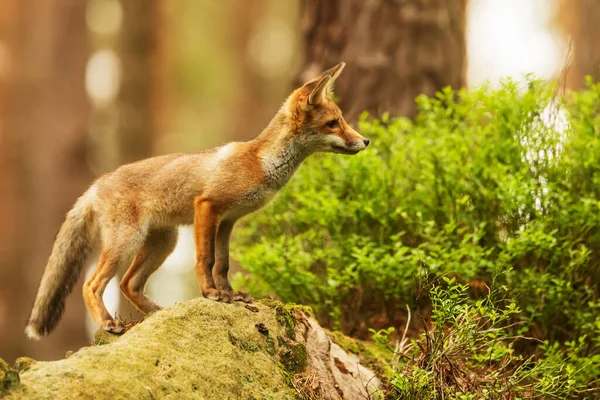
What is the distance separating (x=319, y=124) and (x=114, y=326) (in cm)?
236

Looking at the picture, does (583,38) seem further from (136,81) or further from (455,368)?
(455,368)

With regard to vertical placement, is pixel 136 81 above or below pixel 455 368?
above

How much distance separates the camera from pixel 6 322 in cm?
1461

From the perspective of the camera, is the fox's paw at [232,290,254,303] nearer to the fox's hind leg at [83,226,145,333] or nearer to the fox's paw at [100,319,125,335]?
the fox's paw at [100,319,125,335]

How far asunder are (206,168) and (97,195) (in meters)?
1.05

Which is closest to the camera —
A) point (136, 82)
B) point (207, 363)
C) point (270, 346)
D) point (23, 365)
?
point (23, 365)

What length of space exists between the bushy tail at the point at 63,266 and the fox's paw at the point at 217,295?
1.48 meters

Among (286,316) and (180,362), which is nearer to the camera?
(180,362)

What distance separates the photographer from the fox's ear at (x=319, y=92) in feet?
20.7

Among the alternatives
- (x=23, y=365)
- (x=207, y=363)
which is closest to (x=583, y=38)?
(x=207, y=363)

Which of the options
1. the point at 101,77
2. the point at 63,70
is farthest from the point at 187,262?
the point at 63,70

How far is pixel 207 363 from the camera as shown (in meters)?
4.84

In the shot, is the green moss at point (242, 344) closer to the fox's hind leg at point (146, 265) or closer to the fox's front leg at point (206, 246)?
the fox's front leg at point (206, 246)

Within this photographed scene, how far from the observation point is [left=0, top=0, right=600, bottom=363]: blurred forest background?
1030cm
